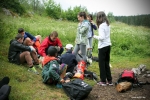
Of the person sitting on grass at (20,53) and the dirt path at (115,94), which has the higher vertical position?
the person sitting on grass at (20,53)

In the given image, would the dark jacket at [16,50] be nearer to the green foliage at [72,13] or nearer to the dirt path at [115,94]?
the dirt path at [115,94]

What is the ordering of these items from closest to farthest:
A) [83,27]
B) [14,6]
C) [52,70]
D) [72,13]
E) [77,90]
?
[77,90] → [52,70] → [83,27] → [14,6] → [72,13]

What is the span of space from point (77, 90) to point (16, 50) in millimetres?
2799

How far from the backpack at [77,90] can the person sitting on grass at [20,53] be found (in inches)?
64.9

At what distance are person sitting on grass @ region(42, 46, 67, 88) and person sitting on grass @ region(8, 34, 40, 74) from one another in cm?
94

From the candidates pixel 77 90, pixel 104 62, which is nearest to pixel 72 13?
pixel 104 62

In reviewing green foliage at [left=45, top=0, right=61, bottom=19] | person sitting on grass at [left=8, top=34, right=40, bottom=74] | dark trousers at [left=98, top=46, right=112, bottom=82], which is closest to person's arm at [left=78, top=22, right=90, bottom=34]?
dark trousers at [left=98, top=46, right=112, bottom=82]

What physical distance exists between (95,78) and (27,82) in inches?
97.0

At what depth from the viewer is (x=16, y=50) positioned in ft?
22.4

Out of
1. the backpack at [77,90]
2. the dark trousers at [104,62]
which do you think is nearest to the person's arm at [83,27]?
the dark trousers at [104,62]

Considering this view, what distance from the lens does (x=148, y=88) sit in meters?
6.34

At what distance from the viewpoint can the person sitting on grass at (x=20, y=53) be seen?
6621 millimetres

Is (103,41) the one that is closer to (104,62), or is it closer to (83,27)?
(104,62)

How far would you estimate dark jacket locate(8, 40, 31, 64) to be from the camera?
6.64 m
